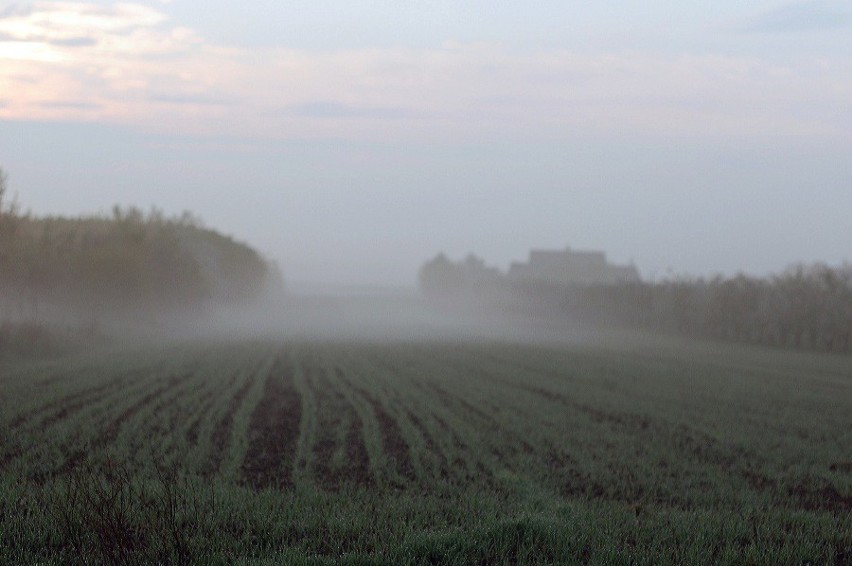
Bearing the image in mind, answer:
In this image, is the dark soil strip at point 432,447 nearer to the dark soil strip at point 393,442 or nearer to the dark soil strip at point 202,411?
the dark soil strip at point 393,442

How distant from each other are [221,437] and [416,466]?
364cm

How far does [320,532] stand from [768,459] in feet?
26.0

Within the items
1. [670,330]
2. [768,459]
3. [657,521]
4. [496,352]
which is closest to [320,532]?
[657,521]

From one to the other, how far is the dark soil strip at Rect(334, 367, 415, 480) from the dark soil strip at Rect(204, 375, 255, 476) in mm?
2483

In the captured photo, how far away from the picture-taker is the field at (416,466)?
20.6 ft

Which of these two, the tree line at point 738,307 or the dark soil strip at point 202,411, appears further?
the tree line at point 738,307

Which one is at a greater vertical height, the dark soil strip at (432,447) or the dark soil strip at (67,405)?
the dark soil strip at (67,405)

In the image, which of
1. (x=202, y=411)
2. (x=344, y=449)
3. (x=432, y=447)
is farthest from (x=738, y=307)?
(x=344, y=449)

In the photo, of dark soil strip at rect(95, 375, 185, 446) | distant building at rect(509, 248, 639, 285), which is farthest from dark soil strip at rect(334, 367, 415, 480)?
distant building at rect(509, 248, 639, 285)

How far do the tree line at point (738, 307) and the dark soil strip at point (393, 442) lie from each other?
27686mm

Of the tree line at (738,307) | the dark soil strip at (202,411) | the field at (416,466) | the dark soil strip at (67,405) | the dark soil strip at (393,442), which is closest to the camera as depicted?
the field at (416,466)

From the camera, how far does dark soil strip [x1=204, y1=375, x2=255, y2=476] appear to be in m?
9.91

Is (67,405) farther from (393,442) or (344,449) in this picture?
(393,442)

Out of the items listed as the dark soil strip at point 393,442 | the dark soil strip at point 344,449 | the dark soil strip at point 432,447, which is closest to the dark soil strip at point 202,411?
the dark soil strip at point 344,449
